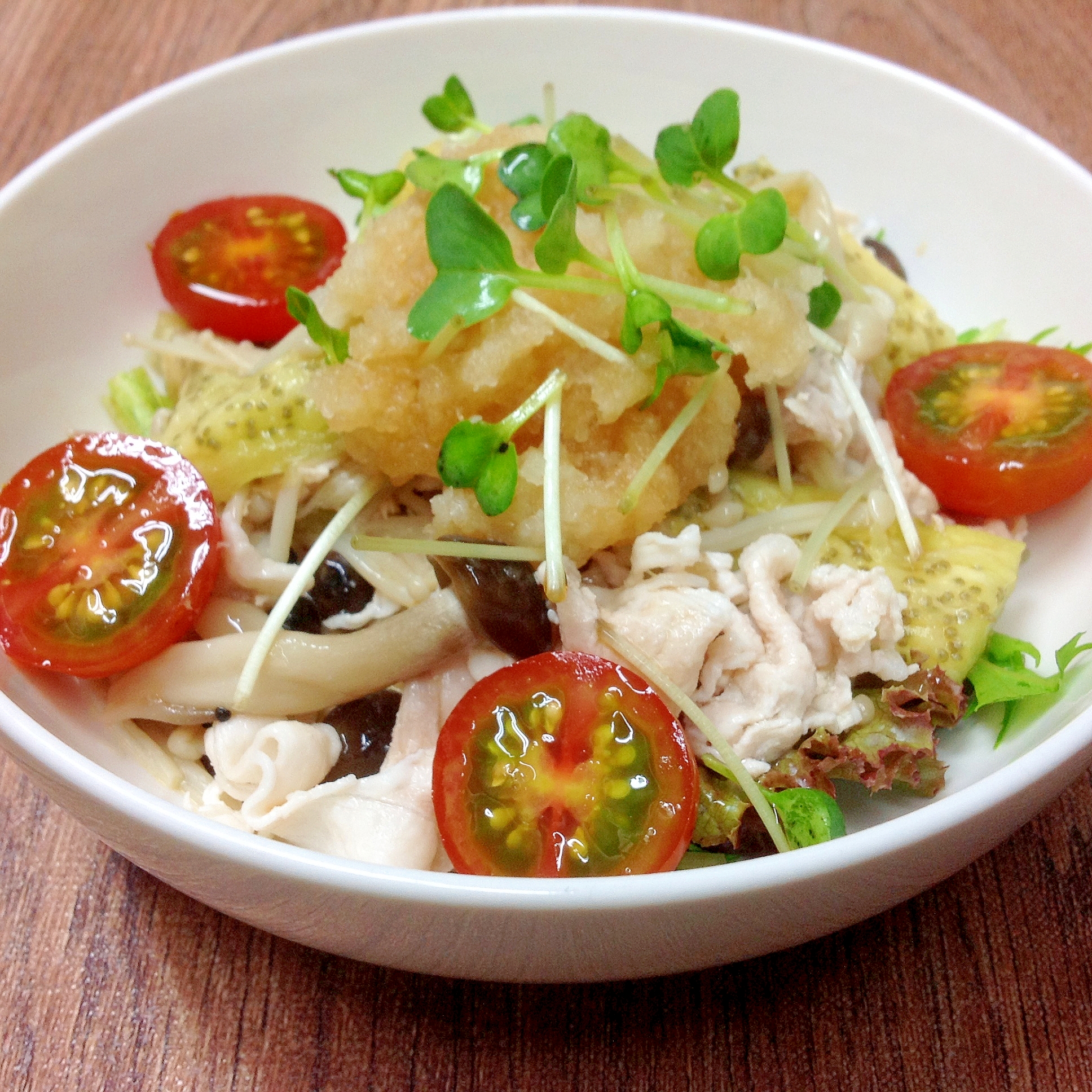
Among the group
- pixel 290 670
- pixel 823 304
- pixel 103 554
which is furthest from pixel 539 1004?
pixel 823 304

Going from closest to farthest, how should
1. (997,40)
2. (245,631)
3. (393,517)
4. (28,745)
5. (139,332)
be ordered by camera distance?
(28,745), (245,631), (393,517), (139,332), (997,40)

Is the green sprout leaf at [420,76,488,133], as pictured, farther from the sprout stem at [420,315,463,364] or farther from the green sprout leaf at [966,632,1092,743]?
the green sprout leaf at [966,632,1092,743]

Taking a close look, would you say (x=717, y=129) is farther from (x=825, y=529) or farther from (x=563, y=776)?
(x=563, y=776)

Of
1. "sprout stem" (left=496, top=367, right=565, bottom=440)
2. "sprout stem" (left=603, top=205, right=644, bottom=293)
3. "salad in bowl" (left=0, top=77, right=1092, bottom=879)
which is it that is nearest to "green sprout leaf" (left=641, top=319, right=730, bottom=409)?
"salad in bowl" (left=0, top=77, right=1092, bottom=879)

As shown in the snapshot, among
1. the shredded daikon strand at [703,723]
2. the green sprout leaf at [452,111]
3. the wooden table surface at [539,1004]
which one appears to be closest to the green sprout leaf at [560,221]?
the shredded daikon strand at [703,723]

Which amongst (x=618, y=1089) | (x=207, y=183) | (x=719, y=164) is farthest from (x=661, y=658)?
(x=207, y=183)

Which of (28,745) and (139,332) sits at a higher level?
(28,745)

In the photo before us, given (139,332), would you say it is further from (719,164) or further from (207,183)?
(719,164)
